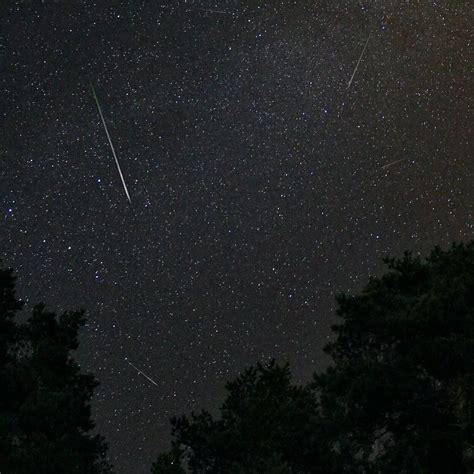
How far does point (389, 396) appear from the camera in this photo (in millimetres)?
15734

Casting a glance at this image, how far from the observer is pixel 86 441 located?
17.7 m

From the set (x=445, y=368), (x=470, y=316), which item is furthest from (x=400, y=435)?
(x=470, y=316)

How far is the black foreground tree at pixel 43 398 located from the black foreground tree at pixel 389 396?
2164 mm

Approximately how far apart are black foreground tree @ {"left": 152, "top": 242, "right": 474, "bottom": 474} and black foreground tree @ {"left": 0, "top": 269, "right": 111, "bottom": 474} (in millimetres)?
2164

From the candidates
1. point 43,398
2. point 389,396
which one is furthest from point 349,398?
point 43,398

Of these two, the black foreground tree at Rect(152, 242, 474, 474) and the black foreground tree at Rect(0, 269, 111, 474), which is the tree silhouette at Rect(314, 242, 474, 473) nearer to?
the black foreground tree at Rect(152, 242, 474, 474)

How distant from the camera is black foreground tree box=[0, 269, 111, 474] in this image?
15609 millimetres

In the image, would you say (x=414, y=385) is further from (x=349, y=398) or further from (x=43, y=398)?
(x=43, y=398)

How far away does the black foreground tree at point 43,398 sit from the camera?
15609mm

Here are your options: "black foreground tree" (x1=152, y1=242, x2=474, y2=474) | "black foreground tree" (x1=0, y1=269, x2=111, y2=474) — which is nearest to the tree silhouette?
"black foreground tree" (x1=152, y1=242, x2=474, y2=474)

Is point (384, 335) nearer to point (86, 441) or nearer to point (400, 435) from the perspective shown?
point (400, 435)

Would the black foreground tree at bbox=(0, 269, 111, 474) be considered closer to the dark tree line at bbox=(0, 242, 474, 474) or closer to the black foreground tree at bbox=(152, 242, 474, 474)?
the dark tree line at bbox=(0, 242, 474, 474)

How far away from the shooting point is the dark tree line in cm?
1528

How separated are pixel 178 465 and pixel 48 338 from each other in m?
4.52
